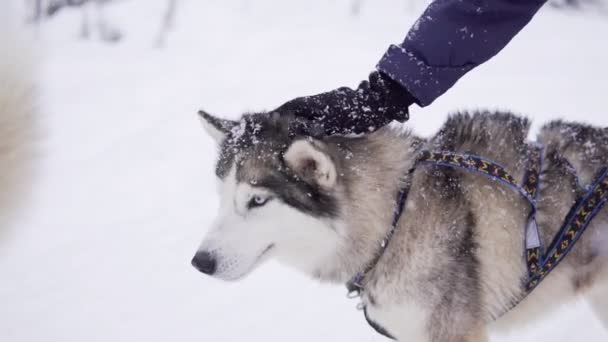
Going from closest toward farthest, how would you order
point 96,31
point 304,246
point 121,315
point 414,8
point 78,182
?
point 304,246 → point 121,315 → point 78,182 → point 96,31 → point 414,8

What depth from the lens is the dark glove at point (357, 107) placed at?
162cm

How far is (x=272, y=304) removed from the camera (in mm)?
2697

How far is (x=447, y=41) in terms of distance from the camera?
5.40 ft

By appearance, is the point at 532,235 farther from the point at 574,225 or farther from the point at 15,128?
the point at 15,128

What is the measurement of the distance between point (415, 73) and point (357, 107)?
0.81 feet

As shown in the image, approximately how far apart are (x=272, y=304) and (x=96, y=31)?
19.3 feet

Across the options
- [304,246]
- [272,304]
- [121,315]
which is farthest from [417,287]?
[121,315]


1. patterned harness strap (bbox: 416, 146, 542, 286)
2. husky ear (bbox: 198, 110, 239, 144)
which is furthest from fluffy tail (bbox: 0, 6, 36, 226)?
patterned harness strap (bbox: 416, 146, 542, 286)

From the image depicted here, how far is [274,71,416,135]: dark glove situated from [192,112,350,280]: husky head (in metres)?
0.06

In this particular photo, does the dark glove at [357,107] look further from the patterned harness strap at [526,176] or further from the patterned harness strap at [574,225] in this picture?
the patterned harness strap at [574,225]

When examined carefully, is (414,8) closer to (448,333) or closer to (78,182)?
(78,182)

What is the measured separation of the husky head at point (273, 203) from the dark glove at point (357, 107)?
55mm

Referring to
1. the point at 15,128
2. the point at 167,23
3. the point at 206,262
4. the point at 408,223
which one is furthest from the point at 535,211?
the point at 167,23

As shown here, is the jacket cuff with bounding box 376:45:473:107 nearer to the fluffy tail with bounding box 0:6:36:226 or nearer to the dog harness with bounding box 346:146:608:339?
the dog harness with bounding box 346:146:608:339
